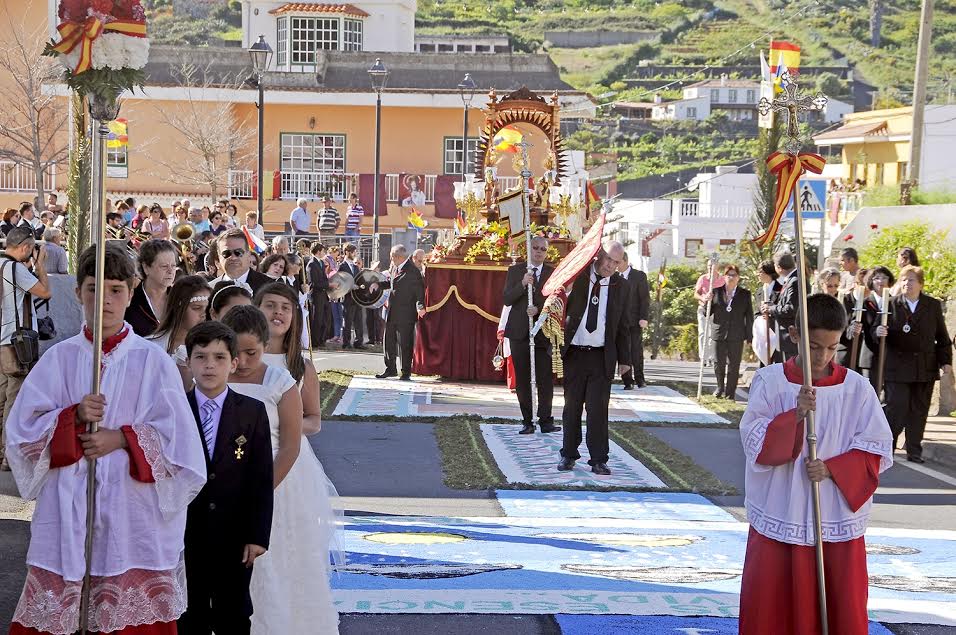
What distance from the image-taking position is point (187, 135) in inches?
1561

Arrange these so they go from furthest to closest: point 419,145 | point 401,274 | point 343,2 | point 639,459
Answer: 1. point 343,2
2. point 419,145
3. point 401,274
4. point 639,459

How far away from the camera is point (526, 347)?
14.7m

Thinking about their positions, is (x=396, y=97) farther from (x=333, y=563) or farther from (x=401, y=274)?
(x=333, y=563)

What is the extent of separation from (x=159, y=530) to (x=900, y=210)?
24628 mm

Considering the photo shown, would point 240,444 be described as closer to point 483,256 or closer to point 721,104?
point 483,256

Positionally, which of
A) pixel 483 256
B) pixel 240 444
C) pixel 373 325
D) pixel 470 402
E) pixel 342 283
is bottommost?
pixel 470 402

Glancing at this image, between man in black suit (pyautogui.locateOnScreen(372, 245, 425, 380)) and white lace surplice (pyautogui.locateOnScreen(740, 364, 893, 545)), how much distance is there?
13857mm

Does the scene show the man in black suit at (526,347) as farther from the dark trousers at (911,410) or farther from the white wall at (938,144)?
the white wall at (938,144)

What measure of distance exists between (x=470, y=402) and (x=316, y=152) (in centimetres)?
2629

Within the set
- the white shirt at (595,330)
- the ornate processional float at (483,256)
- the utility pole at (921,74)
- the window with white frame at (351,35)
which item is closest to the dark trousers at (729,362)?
the ornate processional float at (483,256)

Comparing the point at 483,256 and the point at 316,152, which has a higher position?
the point at 316,152

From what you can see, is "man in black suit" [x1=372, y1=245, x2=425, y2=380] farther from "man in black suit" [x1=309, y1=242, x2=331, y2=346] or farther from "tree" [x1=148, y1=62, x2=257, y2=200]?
"tree" [x1=148, y1=62, x2=257, y2=200]

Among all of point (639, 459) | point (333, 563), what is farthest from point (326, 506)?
point (639, 459)

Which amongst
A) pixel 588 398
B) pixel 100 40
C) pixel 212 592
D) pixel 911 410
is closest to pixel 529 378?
pixel 588 398
